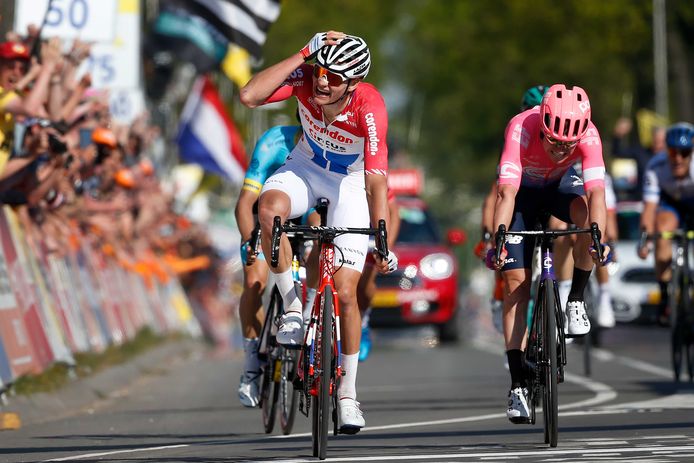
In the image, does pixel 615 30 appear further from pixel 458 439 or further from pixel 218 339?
pixel 458 439

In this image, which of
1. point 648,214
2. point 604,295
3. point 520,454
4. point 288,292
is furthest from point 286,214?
point 648,214

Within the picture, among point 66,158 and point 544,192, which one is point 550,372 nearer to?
point 544,192

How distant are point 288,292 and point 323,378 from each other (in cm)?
98

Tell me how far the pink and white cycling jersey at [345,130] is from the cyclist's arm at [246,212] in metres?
1.48

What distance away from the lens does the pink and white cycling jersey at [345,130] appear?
1071cm

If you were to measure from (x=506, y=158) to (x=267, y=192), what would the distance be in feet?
4.63

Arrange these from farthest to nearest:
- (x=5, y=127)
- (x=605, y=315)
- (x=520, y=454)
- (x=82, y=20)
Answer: (x=82, y=20) → (x=605, y=315) → (x=5, y=127) → (x=520, y=454)

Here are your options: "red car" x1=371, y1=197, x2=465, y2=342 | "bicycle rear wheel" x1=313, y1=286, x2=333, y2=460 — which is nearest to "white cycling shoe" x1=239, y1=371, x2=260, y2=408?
"bicycle rear wheel" x1=313, y1=286, x2=333, y2=460

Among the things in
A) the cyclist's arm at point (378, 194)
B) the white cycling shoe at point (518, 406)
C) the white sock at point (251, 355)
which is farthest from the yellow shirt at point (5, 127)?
the white cycling shoe at point (518, 406)

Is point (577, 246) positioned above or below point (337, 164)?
below

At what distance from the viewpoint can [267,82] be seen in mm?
10727

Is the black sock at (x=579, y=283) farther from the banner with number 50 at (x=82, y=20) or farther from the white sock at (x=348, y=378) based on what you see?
the banner with number 50 at (x=82, y=20)

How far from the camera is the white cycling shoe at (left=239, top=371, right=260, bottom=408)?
1241cm

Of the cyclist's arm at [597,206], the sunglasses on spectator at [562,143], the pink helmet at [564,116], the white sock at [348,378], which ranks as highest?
the pink helmet at [564,116]
